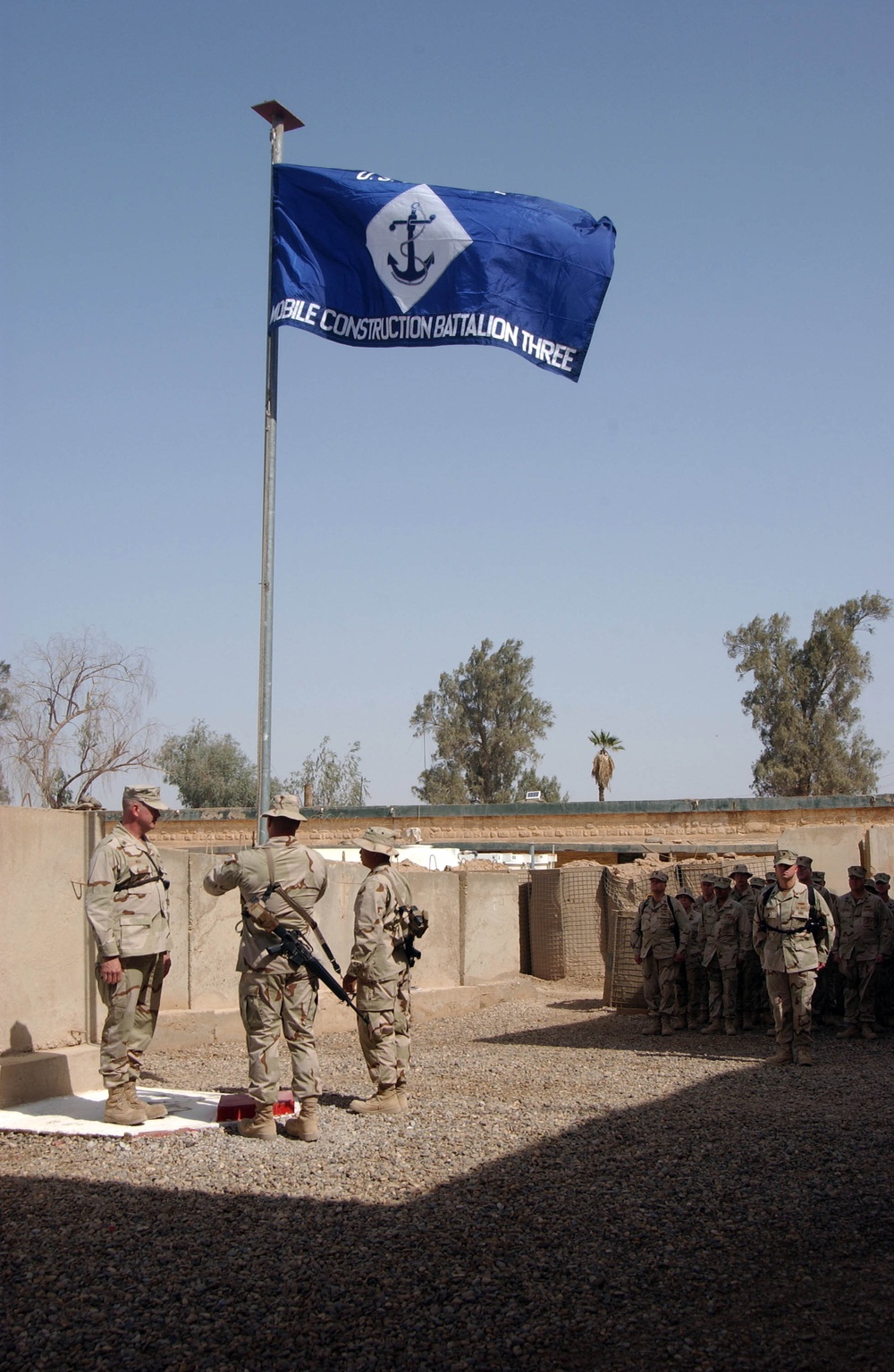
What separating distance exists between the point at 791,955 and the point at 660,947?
299cm

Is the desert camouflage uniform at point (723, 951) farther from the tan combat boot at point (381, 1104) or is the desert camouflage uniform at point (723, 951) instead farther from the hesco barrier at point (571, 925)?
the tan combat boot at point (381, 1104)

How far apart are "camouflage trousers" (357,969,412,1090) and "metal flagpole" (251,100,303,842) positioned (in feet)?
6.47

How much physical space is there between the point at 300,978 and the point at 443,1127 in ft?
4.05

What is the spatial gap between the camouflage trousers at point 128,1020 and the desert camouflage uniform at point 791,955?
18.3 feet

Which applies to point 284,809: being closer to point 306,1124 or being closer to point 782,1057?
point 306,1124

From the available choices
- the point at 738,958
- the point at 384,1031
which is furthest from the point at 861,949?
the point at 384,1031

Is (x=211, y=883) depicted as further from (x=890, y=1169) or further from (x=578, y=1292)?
(x=890, y=1169)

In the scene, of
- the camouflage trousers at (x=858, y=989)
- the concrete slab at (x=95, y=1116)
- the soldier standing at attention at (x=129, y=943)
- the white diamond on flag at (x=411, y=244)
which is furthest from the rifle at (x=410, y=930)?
the camouflage trousers at (x=858, y=989)

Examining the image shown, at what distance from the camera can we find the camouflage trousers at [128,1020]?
6.76 m

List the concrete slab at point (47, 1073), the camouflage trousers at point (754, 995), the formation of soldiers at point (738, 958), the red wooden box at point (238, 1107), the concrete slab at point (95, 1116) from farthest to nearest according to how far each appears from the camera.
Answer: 1. the camouflage trousers at point (754, 995)
2. the formation of soldiers at point (738, 958)
3. the concrete slab at point (47, 1073)
4. the red wooden box at point (238, 1107)
5. the concrete slab at point (95, 1116)

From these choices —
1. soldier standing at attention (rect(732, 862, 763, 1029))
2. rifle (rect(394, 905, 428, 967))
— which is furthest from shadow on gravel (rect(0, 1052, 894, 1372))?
soldier standing at attention (rect(732, 862, 763, 1029))

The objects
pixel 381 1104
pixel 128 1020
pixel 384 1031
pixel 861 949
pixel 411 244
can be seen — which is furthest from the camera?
pixel 861 949

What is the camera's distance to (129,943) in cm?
689

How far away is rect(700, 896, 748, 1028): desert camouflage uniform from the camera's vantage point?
1266cm
